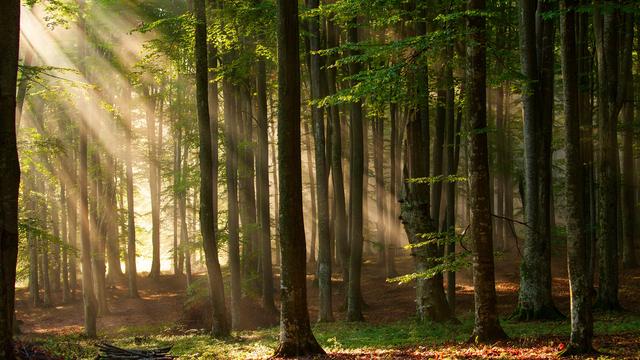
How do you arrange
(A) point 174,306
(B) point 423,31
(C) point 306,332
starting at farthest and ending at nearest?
(A) point 174,306, (B) point 423,31, (C) point 306,332

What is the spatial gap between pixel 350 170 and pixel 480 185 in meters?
9.74

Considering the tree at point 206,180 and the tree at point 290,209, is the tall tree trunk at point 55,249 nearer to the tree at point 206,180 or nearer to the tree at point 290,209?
the tree at point 206,180

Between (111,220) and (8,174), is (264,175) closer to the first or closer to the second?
(111,220)

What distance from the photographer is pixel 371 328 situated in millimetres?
17469

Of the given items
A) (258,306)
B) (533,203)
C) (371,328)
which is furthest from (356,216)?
(258,306)

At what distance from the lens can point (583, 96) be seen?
20031 mm

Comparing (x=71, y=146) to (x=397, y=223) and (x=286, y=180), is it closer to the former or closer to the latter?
(x=397, y=223)

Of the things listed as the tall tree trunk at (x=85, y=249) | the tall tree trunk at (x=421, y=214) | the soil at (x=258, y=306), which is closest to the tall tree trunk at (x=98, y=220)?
the soil at (x=258, y=306)

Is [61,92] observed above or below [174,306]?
above

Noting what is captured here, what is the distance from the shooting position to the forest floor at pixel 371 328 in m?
11.2

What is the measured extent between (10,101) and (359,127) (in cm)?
1259

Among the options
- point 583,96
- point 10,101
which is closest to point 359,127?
point 583,96

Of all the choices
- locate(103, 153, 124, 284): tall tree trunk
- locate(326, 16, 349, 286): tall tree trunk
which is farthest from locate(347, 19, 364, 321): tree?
locate(103, 153, 124, 284): tall tree trunk

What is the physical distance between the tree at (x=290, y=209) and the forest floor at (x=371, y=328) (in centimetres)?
76
